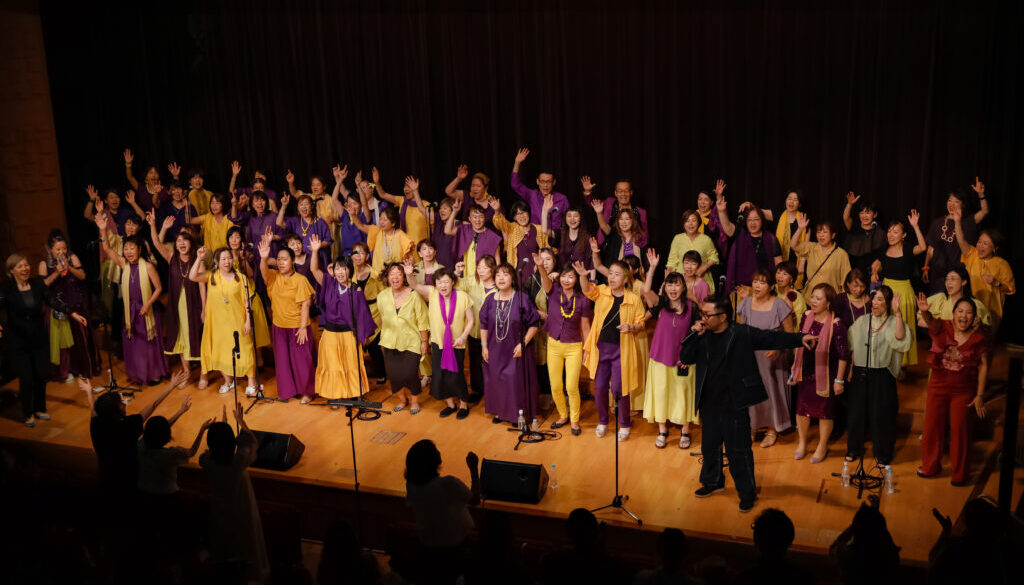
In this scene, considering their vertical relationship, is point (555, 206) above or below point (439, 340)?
above

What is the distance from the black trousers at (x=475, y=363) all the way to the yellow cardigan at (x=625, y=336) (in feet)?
3.62

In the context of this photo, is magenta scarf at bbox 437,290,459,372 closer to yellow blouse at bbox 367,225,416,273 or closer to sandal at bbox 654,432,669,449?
yellow blouse at bbox 367,225,416,273

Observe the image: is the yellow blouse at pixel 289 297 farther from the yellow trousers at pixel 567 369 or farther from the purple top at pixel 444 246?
the yellow trousers at pixel 567 369

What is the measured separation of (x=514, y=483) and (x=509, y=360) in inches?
53.2

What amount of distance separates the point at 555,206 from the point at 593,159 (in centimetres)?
96

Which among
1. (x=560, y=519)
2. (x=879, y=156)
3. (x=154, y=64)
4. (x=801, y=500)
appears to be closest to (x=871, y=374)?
→ (x=801, y=500)

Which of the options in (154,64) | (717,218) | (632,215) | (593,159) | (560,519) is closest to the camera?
(560,519)

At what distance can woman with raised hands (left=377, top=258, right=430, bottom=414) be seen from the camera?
24.9 feet

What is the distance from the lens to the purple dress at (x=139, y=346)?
8500 millimetres

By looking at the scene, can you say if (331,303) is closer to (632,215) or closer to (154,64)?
(632,215)

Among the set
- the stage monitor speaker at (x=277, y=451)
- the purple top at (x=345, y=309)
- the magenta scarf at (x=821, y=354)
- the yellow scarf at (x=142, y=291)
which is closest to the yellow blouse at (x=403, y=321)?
the purple top at (x=345, y=309)

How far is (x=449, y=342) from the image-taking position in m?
7.54

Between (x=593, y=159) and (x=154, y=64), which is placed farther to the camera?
(x=154, y=64)

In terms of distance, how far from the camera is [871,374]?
21.0 feet
